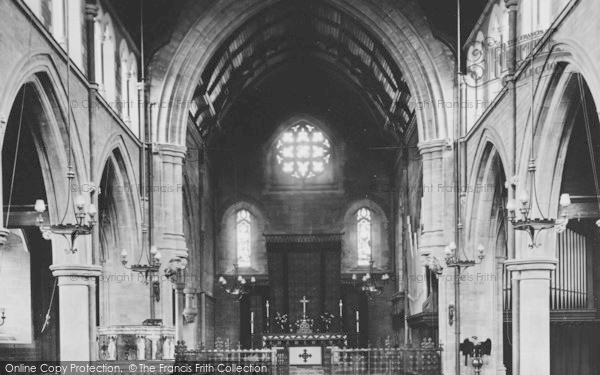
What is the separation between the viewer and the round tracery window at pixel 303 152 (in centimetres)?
3472

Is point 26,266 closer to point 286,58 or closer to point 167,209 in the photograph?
point 167,209

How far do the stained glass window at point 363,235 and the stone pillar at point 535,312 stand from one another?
63.3 feet

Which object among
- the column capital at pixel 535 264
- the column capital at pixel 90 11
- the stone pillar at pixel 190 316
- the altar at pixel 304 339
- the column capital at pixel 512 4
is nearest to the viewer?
the column capital at pixel 535 264

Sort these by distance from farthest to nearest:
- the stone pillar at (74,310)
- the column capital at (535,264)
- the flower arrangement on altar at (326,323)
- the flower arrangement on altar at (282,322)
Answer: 1. the flower arrangement on altar at (326,323)
2. the flower arrangement on altar at (282,322)
3. the stone pillar at (74,310)
4. the column capital at (535,264)

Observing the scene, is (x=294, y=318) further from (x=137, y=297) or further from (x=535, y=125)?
(x=535, y=125)

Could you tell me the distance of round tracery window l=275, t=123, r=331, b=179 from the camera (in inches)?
1367

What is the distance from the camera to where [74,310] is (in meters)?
15.5

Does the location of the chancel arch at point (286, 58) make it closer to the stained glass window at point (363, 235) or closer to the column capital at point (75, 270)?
the stained glass window at point (363, 235)

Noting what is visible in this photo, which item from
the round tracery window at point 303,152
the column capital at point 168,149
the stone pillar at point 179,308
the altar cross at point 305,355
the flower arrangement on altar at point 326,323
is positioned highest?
the round tracery window at point 303,152

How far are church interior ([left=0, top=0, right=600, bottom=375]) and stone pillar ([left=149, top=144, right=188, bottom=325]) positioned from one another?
59mm

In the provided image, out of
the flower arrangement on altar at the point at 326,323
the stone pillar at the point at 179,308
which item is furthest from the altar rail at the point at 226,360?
the flower arrangement on altar at the point at 326,323

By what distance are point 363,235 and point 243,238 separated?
497cm

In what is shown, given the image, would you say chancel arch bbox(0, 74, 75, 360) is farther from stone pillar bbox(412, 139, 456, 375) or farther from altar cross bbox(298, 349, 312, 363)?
stone pillar bbox(412, 139, 456, 375)

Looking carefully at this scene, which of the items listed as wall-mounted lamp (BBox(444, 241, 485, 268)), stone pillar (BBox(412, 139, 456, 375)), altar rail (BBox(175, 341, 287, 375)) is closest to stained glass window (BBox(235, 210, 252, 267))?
stone pillar (BBox(412, 139, 456, 375))
